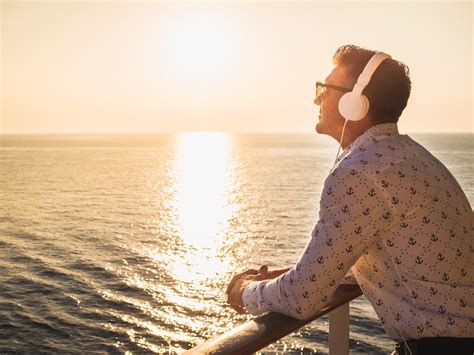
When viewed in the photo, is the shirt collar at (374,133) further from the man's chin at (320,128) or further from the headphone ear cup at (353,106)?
the man's chin at (320,128)

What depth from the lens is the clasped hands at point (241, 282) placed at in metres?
2.32

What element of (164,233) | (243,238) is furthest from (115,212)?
(243,238)

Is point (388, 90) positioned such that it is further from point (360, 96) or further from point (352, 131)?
point (352, 131)

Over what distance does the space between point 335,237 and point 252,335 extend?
1.49ft

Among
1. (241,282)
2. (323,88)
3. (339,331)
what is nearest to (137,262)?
(339,331)

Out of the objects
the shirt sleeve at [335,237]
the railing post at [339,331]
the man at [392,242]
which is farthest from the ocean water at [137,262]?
the shirt sleeve at [335,237]

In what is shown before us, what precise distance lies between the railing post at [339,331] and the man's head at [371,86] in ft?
2.91

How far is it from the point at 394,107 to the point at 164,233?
51853 mm

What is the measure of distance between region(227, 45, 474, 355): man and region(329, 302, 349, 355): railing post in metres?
0.37

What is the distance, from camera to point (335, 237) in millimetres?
1847

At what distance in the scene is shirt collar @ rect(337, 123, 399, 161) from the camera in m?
2.12

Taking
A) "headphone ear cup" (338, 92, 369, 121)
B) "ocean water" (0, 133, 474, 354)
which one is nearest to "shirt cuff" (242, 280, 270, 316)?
"headphone ear cup" (338, 92, 369, 121)

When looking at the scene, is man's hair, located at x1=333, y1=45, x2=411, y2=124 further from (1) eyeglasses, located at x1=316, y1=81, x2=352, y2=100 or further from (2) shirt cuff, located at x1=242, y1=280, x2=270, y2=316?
(2) shirt cuff, located at x1=242, y1=280, x2=270, y2=316

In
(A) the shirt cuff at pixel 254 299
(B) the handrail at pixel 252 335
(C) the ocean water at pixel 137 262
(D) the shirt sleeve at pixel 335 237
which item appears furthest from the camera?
(C) the ocean water at pixel 137 262
